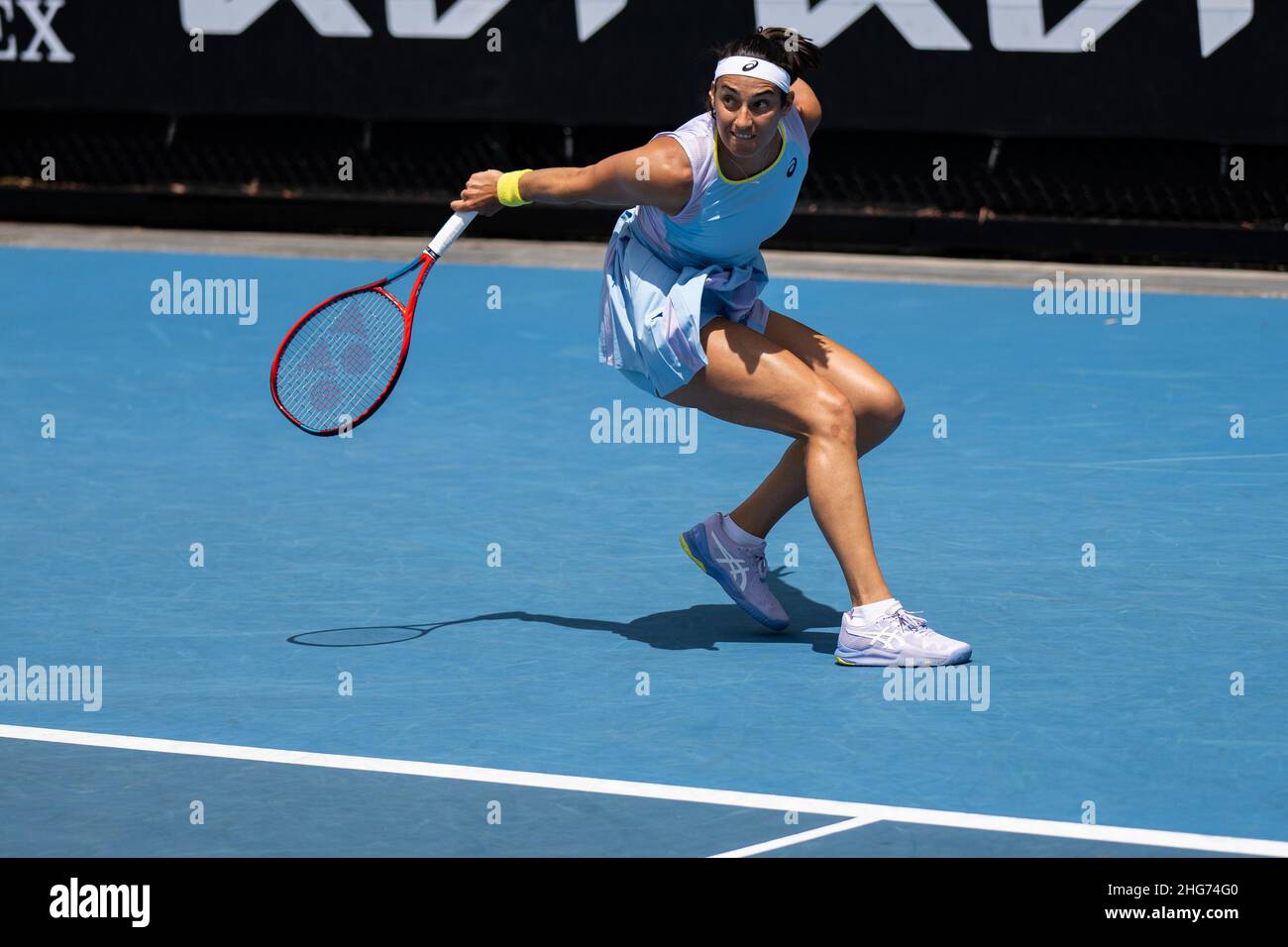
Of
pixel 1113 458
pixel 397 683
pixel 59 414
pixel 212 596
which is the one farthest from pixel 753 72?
pixel 59 414

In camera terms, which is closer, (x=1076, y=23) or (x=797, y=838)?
(x=797, y=838)

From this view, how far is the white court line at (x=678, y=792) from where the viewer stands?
458cm

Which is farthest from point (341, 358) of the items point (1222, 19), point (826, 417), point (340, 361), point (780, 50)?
point (1222, 19)

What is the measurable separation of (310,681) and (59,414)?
4006mm

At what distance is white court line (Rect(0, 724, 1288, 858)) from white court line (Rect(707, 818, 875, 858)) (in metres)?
0.05

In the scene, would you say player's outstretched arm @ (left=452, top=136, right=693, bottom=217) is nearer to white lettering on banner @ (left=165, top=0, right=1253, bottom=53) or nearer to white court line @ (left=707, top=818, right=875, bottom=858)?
white court line @ (left=707, top=818, right=875, bottom=858)

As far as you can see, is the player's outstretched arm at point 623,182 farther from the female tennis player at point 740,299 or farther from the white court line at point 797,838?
the white court line at point 797,838

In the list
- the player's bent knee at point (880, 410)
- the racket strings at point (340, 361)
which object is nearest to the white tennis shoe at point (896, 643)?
the player's bent knee at point (880, 410)

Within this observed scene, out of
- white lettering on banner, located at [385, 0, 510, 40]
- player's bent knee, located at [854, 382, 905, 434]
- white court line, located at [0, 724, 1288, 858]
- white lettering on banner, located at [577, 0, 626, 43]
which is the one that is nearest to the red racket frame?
white court line, located at [0, 724, 1288, 858]

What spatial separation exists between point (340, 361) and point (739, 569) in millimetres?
1331

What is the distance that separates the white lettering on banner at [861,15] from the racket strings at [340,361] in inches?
281

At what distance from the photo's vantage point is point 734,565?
628 cm

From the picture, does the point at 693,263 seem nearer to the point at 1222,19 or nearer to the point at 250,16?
the point at 1222,19

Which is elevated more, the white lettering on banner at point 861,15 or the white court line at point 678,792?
the white lettering on banner at point 861,15
